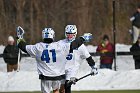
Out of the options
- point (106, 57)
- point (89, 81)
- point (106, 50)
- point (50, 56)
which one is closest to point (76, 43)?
point (50, 56)

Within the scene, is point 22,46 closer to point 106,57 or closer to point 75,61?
point 75,61

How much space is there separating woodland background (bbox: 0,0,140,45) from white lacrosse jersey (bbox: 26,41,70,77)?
14406mm

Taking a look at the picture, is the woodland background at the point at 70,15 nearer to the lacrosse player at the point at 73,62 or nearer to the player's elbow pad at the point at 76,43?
the lacrosse player at the point at 73,62

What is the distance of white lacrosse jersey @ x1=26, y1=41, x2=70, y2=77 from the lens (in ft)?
38.8

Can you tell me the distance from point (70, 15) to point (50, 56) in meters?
15.5

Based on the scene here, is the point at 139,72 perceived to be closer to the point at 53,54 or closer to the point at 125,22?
the point at 53,54

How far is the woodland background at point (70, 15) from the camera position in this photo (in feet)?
87.6

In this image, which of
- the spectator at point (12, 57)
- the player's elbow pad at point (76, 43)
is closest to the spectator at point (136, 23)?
the spectator at point (12, 57)

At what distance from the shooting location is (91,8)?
90.3 feet

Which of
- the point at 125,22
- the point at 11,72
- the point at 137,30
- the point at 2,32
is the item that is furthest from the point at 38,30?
the point at 11,72

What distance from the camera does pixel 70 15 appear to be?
27250 mm

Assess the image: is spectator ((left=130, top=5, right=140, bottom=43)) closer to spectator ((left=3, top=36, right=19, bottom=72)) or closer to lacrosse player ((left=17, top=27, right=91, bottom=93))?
spectator ((left=3, top=36, right=19, bottom=72))

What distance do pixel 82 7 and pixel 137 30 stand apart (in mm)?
5063

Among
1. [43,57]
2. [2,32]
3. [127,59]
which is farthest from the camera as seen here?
[2,32]
